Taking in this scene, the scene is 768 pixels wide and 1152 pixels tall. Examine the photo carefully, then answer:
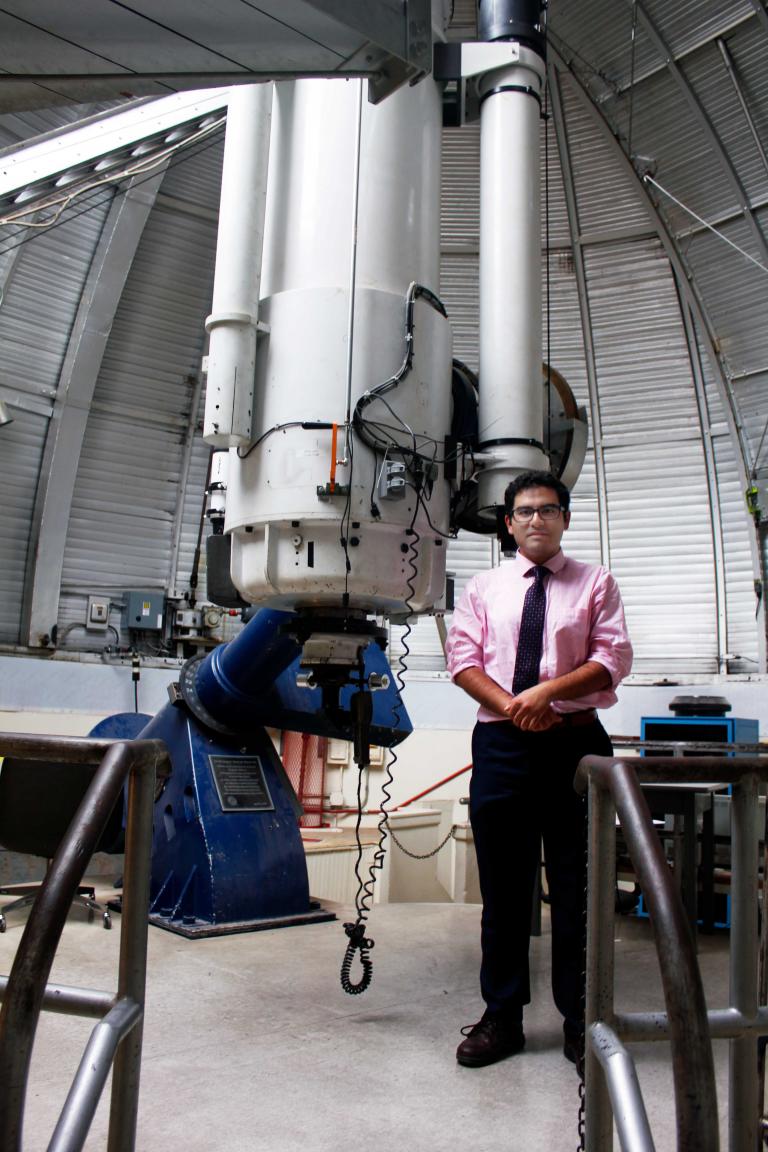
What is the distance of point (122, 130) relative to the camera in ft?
18.6

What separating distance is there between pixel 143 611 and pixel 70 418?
214cm

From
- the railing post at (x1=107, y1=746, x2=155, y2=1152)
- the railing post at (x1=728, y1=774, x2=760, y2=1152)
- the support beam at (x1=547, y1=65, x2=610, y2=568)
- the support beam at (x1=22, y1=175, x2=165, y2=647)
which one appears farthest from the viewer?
the support beam at (x1=547, y1=65, x2=610, y2=568)

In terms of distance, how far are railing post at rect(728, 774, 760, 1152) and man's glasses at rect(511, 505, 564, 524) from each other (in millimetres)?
1389

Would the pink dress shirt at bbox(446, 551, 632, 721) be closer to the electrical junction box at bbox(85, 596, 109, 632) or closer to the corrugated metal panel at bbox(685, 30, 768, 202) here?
the corrugated metal panel at bbox(685, 30, 768, 202)

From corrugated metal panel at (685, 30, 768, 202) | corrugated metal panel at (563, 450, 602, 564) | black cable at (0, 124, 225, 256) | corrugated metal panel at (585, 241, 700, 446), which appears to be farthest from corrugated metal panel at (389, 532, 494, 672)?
black cable at (0, 124, 225, 256)

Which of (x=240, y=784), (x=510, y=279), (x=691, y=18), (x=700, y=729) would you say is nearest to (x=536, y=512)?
(x=510, y=279)

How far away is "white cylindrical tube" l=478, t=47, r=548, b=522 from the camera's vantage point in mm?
3412

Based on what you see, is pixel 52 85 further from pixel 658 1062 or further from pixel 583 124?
pixel 583 124

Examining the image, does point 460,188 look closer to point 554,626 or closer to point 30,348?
point 30,348

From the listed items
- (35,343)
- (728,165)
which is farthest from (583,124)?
(35,343)

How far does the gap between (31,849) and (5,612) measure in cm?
572

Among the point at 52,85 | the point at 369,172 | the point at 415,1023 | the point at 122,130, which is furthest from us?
the point at 122,130

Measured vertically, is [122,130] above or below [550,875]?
above

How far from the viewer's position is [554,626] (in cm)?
272
